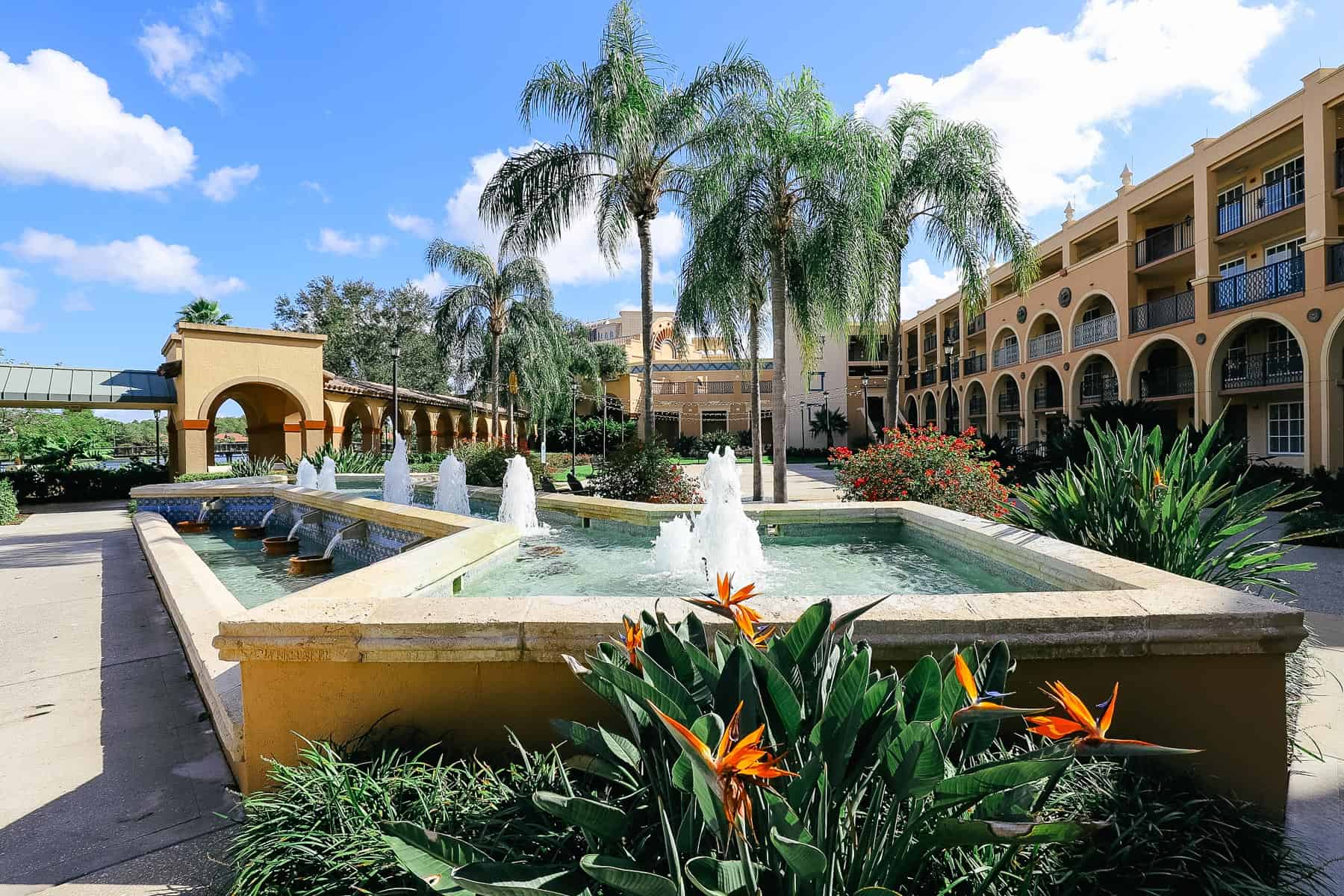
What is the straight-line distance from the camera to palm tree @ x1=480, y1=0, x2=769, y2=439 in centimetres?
1236

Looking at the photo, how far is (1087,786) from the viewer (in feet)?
7.36

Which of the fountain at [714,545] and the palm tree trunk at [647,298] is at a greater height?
the palm tree trunk at [647,298]

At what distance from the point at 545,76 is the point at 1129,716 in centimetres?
1405

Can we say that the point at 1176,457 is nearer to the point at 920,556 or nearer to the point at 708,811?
the point at 920,556

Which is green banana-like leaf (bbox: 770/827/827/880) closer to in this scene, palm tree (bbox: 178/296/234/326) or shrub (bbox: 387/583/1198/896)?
shrub (bbox: 387/583/1198/896)

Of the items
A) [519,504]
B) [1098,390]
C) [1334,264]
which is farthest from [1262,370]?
[519,504]

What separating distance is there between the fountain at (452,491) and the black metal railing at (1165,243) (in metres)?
21.1

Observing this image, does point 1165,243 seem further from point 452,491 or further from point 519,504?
point 452,491

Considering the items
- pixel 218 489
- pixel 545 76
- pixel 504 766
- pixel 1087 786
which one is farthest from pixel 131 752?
pixel 545 76

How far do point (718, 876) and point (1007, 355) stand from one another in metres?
32.9

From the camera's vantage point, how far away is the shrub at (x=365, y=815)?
6.17ft

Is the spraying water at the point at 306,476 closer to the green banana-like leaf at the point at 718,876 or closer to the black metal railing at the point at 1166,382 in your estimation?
the green banana-like leaf at the point at 718,876

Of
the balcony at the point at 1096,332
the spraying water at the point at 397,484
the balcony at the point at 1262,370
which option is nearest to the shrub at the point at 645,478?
the spraying water at the point at 397,484

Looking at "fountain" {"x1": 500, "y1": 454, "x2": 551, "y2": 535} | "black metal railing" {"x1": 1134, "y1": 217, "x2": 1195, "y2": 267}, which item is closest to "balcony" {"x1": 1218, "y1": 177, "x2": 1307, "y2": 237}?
"black metal railing" {"x1": 1134, "y1": 217, "x2": 1195, "y2": 267}
